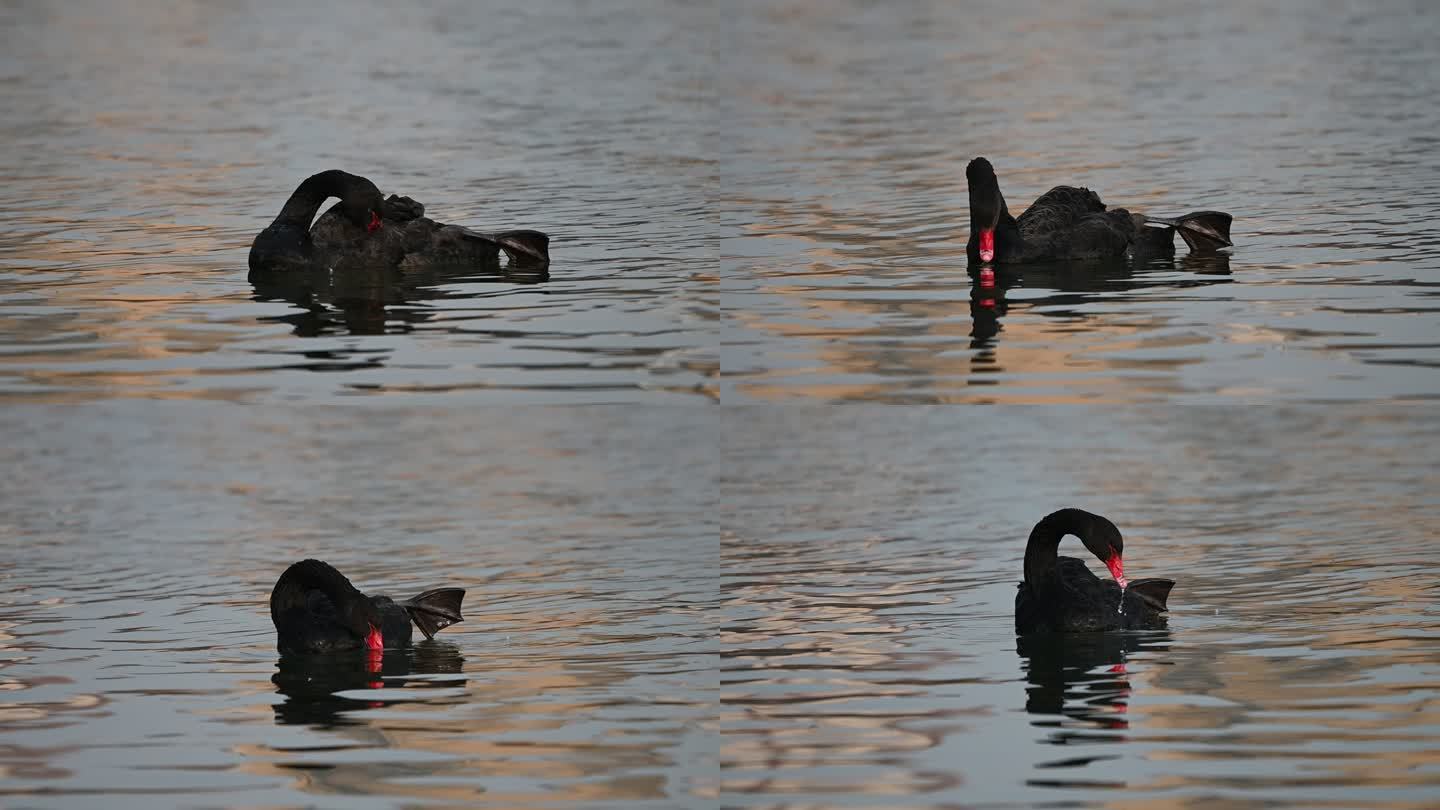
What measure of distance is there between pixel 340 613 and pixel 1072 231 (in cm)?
576

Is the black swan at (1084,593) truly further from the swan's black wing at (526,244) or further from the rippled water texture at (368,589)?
the swan's black wing at (526,244)

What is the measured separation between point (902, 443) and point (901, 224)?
12.4ft

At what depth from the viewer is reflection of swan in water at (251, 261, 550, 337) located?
1361 centimetres

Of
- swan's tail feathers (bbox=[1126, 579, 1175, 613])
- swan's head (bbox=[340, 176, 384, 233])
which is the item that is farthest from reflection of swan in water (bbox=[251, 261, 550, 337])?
swan's tail feathers (bbox=[1126, 579, 1175, 613])

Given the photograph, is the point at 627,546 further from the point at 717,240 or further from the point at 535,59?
the point at 535,59

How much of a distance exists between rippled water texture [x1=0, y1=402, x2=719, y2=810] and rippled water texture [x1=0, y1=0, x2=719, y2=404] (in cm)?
143

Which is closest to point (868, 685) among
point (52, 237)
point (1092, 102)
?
point (52, 237)

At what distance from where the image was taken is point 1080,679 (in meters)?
11.3

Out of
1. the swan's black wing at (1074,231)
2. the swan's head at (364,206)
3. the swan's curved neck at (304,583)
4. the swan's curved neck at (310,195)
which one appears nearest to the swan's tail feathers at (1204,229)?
the swan's black wing at (1074,231)

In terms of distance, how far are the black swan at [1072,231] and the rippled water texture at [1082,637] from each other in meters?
1.97

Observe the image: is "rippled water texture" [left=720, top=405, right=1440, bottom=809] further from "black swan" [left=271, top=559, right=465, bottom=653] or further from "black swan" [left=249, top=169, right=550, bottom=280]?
"black swan" [left=249, top=169, right=550, bottom=280]

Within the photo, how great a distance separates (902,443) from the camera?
20.2 metres

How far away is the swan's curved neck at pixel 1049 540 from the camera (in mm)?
12805

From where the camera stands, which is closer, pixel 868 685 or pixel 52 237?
pixel 868 685
